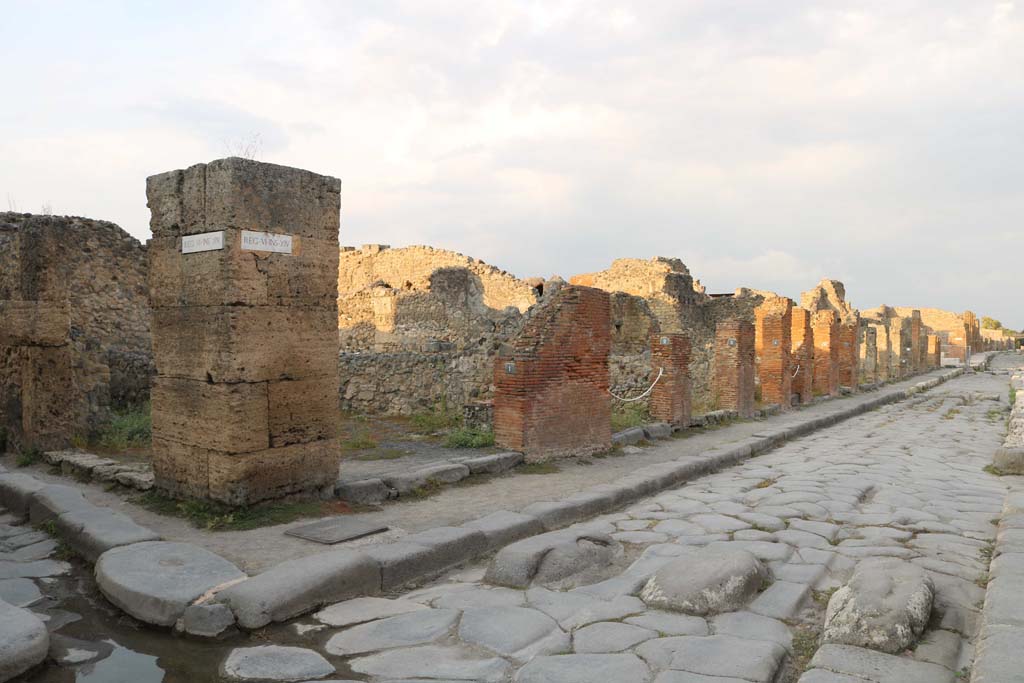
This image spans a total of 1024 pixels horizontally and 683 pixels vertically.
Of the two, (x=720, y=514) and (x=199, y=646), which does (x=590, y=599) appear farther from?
(x=720, y=514)

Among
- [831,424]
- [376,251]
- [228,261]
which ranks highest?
[376,251]

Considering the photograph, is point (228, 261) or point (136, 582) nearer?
point (136, 582)

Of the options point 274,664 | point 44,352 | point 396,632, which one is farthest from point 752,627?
point 44,352

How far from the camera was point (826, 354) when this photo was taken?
18547mm

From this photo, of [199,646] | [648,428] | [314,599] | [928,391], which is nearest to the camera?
[199,646]

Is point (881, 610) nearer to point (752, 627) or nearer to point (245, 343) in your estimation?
point (752, 627)

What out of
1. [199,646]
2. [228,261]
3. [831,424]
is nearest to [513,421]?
[228,261]

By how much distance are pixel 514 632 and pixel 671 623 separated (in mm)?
787

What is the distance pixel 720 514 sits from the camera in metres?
5.91

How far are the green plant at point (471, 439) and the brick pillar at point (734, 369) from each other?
6.19 metres

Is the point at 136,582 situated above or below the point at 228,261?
below

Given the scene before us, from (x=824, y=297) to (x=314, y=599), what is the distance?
123ft

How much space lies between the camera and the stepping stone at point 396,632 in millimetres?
3371

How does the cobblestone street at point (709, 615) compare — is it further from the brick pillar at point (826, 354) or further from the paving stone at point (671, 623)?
the brick pillar at point (826, 354)
